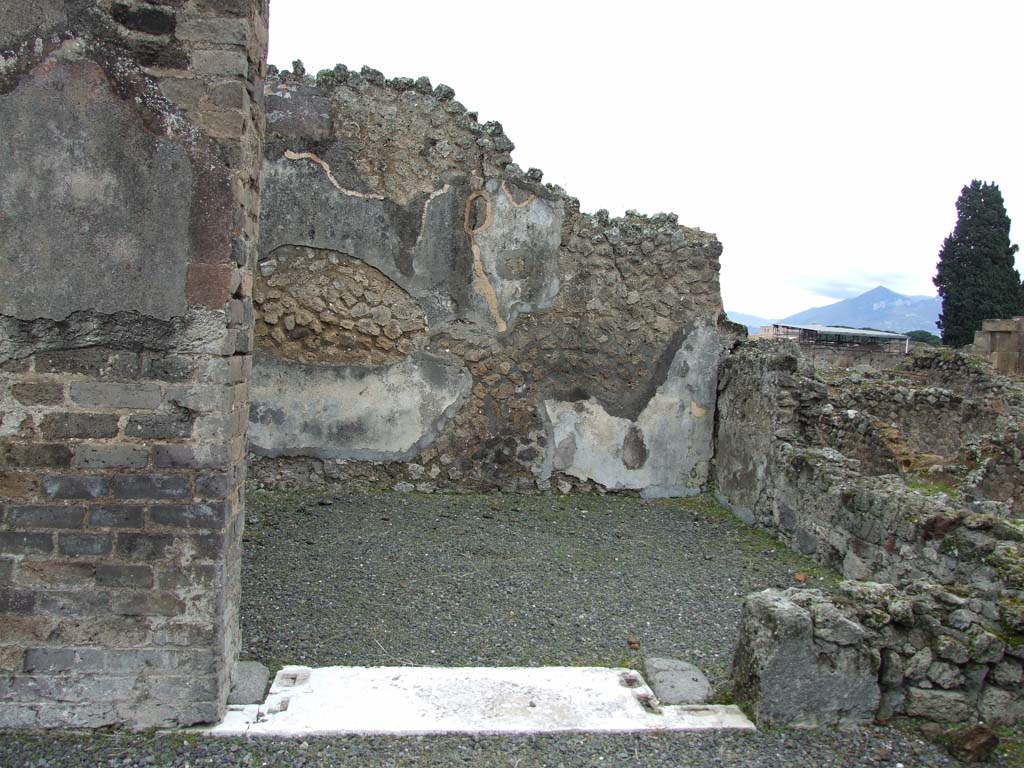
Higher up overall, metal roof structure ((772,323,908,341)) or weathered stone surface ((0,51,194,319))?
metal roof structure ((772,323,908,341))

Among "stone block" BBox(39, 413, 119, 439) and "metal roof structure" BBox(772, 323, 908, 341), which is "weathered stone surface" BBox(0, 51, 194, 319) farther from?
"metal roof structure" BBox(772, 323, 908, 341)

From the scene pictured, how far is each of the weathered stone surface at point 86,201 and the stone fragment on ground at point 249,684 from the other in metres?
1.65

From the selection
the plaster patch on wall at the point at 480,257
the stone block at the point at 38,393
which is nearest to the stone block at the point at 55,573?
the stone block at the point at 38,393

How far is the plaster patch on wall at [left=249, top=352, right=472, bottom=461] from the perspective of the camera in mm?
7371

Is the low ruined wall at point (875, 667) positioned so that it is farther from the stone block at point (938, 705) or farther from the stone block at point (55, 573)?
the stone block at point (55, 573)

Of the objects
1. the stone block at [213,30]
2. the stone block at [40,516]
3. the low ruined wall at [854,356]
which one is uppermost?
the stone block at [213,30]

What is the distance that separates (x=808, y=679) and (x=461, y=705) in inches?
59.4

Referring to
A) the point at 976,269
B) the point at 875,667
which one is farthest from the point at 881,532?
the point at 976,269

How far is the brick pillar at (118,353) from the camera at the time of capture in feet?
10.0

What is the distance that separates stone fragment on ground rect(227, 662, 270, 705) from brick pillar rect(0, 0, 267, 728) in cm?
24

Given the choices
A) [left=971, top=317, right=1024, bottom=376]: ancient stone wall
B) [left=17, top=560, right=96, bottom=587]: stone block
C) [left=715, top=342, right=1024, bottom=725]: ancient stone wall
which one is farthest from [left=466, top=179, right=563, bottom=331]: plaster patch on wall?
[left=971, top=317, right=1024, bottom=376]: ancient stone wall

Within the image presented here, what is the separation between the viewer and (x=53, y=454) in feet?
10.2

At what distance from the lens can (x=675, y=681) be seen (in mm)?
3789

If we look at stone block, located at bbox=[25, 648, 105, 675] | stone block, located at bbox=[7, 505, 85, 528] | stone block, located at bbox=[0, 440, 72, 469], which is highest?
stone block, located at bbox=[0, 440, 72, 469]
